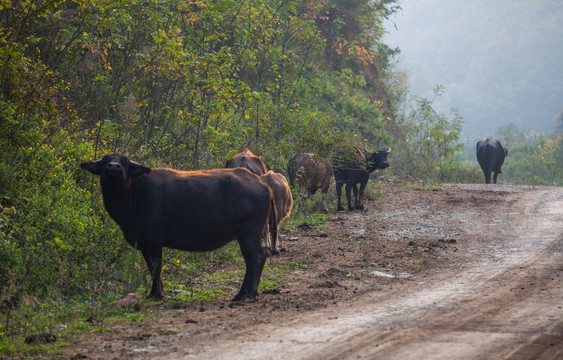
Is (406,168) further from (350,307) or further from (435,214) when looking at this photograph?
(350,307)

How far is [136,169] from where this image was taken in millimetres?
7465

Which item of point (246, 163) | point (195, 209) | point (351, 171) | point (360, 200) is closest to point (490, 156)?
point (360, 200)

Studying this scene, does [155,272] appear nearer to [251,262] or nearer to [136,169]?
[251,262]

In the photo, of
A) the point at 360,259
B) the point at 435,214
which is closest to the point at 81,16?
the point at 360,259

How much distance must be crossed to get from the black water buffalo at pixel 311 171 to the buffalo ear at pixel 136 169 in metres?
8.73

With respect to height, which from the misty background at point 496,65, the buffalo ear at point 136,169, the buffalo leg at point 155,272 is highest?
the misty background at point 496,65

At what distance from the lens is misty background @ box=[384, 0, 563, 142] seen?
14000 centimetres

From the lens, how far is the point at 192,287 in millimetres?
8250

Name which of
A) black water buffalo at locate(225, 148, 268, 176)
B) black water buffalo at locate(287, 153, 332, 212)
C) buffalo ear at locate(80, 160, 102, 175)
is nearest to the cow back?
buffalo ear at locate(80, 160, 102, 175)

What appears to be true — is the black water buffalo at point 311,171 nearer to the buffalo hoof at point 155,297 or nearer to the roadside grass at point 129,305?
the roadside grass at point 129,305

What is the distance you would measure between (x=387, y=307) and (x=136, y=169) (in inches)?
136

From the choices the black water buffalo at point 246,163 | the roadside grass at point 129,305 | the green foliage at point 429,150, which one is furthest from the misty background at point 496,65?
the roadside grass at point 129,305

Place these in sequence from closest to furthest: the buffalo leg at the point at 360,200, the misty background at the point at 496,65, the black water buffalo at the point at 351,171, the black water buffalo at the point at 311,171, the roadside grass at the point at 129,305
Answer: the roadside grass at the point at 129,305
the black water buffalo at the point at 311,171
the black water buffalo at the point at 351,171
the buffalo leg at the point at 360,200
the misty background at the point at 496,65

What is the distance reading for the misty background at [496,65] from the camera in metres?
140
